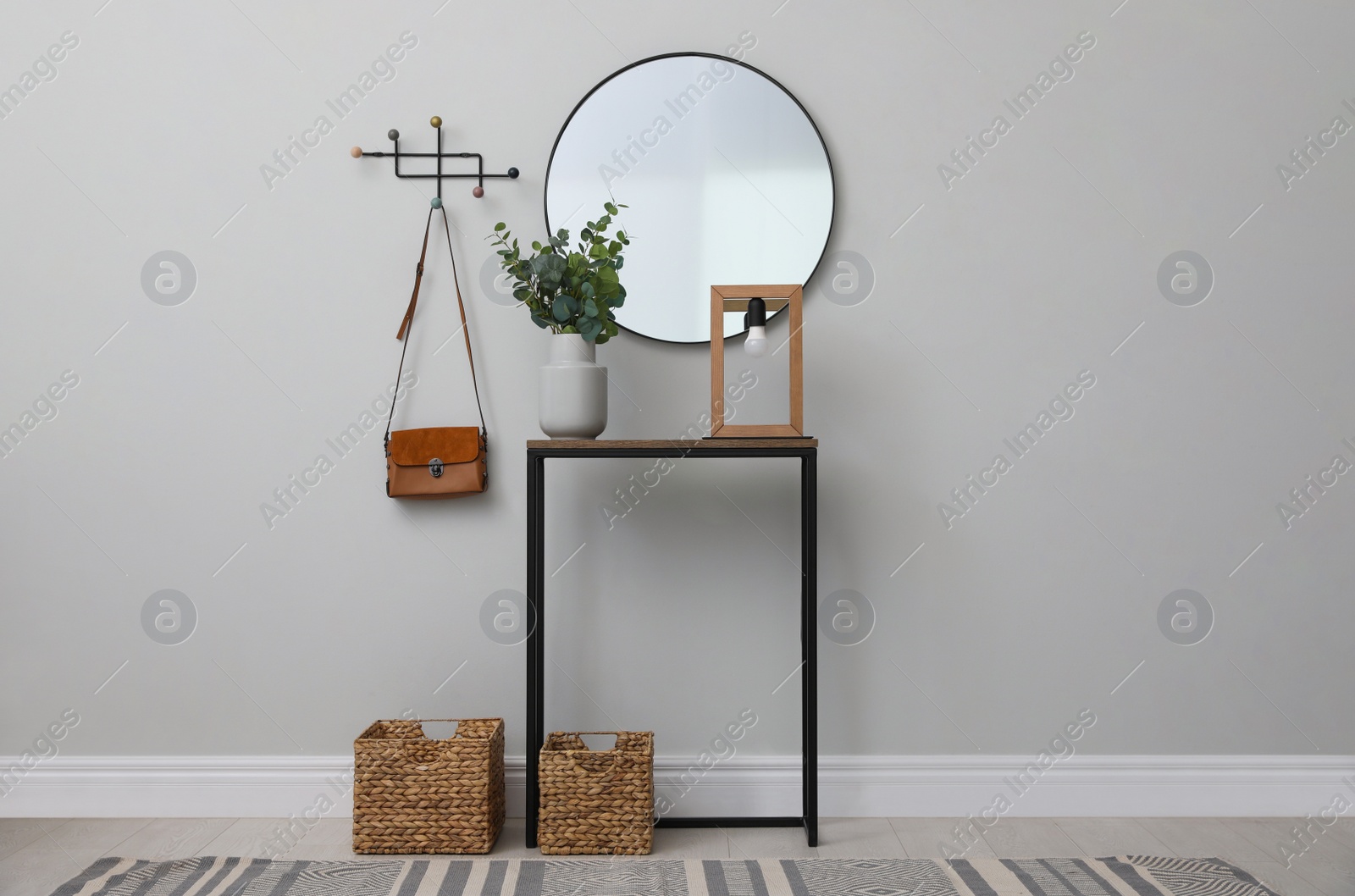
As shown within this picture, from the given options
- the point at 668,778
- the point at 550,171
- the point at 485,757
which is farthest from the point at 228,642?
the point at 550,171

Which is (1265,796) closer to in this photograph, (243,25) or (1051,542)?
(1051,542)

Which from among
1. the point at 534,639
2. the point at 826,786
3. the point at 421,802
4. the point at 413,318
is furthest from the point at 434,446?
the point at 826,786

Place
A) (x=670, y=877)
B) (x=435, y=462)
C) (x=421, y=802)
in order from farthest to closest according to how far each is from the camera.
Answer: (x=435, y=462), (x=421, y=802), (x=670, y=877)

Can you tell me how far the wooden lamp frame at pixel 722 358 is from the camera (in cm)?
Result: 175

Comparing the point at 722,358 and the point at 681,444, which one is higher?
the point at 722,358

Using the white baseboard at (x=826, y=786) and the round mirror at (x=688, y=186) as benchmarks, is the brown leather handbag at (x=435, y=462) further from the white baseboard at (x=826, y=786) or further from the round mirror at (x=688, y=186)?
the white baseboard at (x=826, y=786)

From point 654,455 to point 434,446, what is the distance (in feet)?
1.79

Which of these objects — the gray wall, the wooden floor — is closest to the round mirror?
the gray wall

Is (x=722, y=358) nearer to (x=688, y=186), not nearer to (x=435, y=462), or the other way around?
(x=688, y=186)

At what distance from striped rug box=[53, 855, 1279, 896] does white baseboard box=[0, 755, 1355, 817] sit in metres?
0.24

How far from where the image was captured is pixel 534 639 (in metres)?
1.77

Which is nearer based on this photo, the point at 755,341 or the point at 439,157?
the point at 755,341

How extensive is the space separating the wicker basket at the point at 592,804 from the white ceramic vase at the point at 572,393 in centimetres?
66

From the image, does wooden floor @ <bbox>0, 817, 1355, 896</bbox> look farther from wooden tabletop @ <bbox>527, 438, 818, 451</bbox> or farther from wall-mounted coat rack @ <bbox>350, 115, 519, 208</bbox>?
wall-mounted coat rack @ <bbox>350, 115, 519, 208</bbox>
